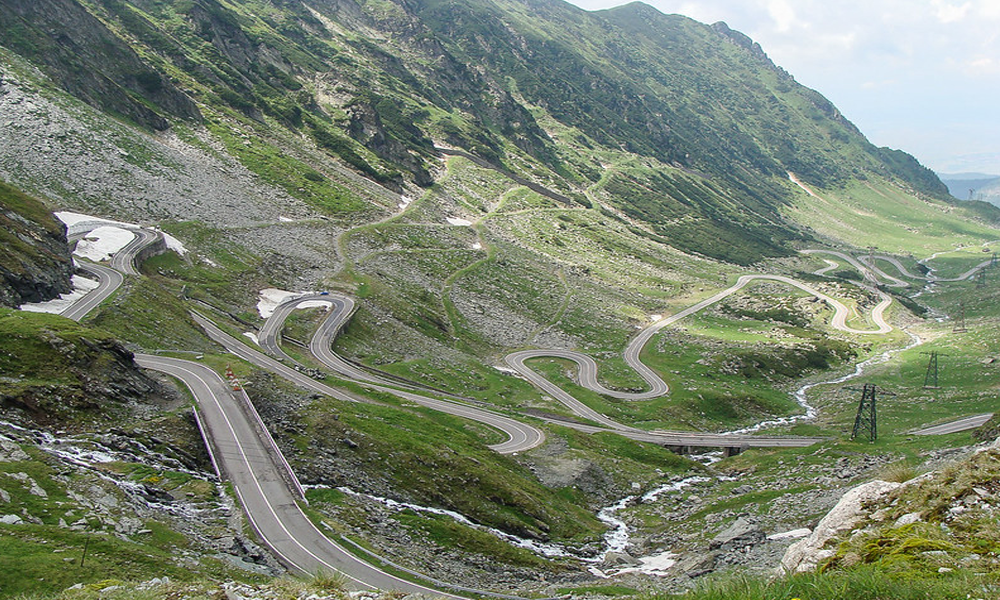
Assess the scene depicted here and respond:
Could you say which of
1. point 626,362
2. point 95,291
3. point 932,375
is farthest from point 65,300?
point 932,375

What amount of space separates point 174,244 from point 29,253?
122 feet

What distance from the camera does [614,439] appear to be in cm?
7256

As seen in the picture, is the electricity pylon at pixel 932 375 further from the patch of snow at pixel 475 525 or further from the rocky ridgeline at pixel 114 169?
the rocky ridgeline at pixel 114 169

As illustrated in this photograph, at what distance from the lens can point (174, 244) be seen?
9838 centimetres

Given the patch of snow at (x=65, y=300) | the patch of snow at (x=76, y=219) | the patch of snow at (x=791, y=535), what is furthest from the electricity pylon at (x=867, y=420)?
the patch of snow at (x=76, y=219)

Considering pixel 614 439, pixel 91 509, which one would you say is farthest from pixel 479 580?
pixel 614 439

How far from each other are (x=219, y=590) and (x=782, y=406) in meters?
97.9

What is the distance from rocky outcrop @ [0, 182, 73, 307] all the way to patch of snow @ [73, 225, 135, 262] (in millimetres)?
8857

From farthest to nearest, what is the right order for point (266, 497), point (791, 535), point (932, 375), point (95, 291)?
1. point (932, 375)
2. point (95, 291)
3. point (266, 497)
4. point (791, 535)

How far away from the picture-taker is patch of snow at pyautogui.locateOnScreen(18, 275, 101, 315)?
58.0 metres

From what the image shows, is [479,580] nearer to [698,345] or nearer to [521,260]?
[698,345]

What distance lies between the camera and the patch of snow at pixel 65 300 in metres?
58.0

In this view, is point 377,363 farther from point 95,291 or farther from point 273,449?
point 273,449

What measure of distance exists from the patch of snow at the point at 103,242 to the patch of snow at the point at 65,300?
14.0 metres
